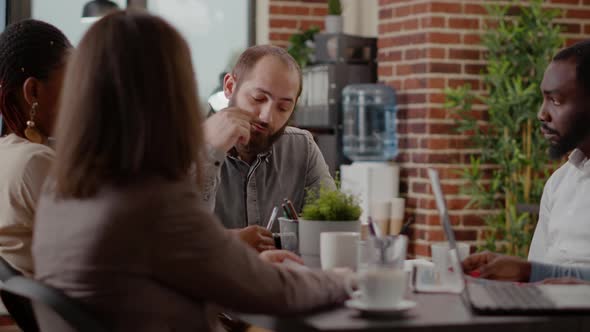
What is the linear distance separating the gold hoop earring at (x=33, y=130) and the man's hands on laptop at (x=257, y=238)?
1.72 ft

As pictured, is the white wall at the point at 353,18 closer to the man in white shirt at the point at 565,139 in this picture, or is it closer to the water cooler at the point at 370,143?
the water cooler at the point at 370,143

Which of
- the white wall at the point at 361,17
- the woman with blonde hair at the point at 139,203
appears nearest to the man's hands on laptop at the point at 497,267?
the woman with blonde hair at the point at 139,203

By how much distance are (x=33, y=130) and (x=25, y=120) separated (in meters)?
0.03

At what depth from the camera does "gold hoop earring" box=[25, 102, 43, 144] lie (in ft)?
6.56

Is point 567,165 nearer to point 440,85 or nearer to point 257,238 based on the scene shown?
point 257,238

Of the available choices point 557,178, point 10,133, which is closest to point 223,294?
point 10,133

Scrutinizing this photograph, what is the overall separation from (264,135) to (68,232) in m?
1.35

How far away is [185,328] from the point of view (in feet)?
4.58

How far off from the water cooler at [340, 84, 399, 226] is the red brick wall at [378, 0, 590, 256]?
190mm

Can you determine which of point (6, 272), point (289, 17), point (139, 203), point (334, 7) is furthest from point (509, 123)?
point (139, 203)

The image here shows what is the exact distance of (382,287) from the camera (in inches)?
57.5

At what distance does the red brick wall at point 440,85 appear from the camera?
5141mm

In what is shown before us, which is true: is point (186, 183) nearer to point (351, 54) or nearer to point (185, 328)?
point (185, 328)

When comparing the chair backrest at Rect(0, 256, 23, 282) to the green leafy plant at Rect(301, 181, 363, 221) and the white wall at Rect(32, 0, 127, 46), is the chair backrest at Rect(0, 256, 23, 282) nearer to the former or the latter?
the green leafy plant at Rect(301, 181, 363, 221)
